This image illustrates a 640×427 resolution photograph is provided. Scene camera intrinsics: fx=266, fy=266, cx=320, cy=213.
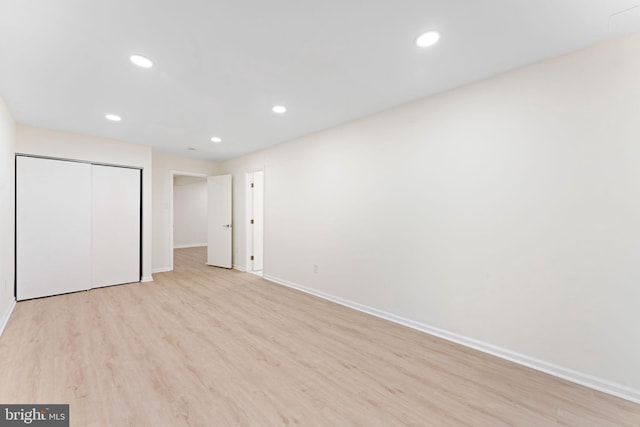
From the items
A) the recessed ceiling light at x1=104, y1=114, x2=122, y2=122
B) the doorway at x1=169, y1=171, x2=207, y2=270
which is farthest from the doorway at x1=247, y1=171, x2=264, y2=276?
the doorway at x1=169, y1=171, x2=207, y2=270

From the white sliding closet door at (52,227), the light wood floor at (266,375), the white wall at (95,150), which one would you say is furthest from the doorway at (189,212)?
the light wood floor at (266,375)

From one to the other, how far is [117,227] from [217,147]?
220 centimetres

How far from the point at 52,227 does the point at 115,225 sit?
A: 2.52ft

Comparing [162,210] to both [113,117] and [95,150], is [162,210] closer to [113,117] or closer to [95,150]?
[95,150]

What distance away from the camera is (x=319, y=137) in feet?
13.4

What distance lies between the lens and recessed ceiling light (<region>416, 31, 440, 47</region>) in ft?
6.05

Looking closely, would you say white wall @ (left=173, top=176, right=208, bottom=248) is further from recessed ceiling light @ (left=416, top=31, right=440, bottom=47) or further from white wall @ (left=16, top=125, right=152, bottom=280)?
recessed ceiling light @ (left=416, top=31, right=440, bottom=47)

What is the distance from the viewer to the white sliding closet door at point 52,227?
372cm

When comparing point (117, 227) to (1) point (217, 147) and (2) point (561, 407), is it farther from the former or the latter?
(2) point (561, 407)

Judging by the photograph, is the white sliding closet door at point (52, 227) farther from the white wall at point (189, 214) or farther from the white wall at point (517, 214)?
the white wall at point (189, 214)

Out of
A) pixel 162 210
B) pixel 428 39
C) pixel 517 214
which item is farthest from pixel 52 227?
pixel 517 214

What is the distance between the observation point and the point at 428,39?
1.90m

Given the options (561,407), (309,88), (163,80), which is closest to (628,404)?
(561,407)

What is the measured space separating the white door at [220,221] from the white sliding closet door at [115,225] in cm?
164
